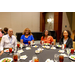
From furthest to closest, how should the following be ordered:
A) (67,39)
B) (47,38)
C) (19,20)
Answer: (19,20)
(47,38)
(67,39)

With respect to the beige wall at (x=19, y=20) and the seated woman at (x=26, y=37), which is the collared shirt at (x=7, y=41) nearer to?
the seated woman at (x=26, y=37)

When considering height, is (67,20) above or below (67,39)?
above

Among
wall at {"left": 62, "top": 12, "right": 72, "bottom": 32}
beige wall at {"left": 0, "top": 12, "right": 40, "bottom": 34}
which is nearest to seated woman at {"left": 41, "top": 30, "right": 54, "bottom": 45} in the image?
wall at {"left": 62, "top": 12, "right": 72, "bottom": 32}

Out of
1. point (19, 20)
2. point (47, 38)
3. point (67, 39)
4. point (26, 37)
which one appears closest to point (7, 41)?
point (26, 37)

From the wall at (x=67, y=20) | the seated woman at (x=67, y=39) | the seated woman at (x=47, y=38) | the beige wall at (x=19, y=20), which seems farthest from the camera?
the beige wall at (x=19, y=20)

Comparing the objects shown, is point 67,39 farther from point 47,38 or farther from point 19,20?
point 19,20

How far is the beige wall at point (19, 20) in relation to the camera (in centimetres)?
889

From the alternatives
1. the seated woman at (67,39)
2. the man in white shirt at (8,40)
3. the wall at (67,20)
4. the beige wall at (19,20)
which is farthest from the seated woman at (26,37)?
the beige wall at (19,20)

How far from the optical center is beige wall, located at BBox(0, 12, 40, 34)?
29.2 ft

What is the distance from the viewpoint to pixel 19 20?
30.6 ft

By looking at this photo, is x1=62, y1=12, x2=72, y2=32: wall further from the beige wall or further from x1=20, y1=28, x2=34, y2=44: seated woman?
x1=20, y1=28, x2=34, y2=44: seated woman

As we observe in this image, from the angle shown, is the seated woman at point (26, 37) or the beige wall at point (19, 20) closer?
the seated woman at point (26, 37)

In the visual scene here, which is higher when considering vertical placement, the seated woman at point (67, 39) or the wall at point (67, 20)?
the wall at point (67, 20)

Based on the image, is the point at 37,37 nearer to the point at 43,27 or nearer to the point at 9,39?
the point at 43,27
